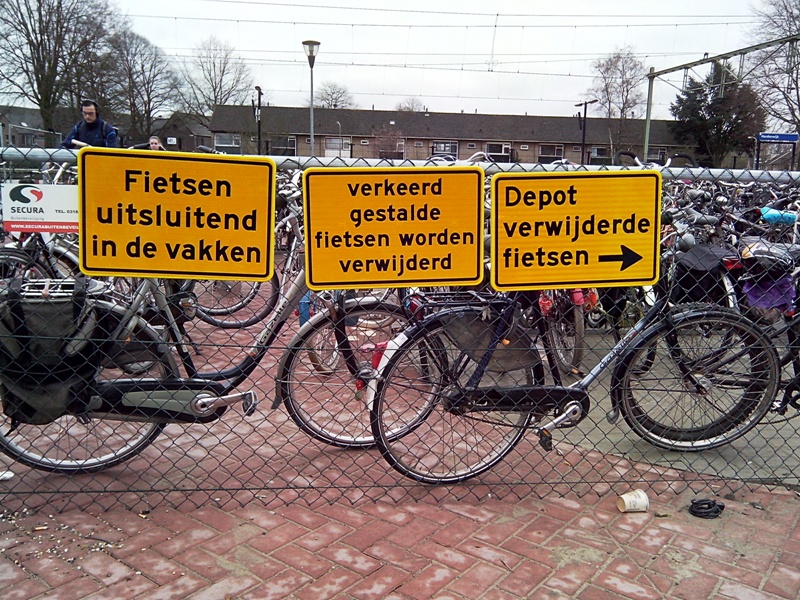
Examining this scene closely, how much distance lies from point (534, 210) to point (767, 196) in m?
8.09

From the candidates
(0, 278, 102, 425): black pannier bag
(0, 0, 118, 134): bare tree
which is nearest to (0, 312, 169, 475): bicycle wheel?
(0, 278, 102, 425): black pannier bag

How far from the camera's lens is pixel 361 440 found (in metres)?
3.47

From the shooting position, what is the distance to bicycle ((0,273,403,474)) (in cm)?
288

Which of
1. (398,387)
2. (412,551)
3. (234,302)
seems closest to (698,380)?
(398,387)

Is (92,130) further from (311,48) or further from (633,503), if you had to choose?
(311,48)

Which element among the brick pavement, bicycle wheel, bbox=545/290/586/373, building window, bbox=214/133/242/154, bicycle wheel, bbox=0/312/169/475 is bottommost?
the brick pavement

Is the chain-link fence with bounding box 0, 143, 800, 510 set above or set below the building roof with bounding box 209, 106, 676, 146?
below

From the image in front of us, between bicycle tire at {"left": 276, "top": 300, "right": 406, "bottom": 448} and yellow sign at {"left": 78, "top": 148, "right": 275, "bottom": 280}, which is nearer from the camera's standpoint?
yellow sign at {"left": 78, "top": 148, "right": 275, "bottom": 280}

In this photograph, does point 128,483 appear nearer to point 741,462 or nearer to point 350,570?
point 350,570

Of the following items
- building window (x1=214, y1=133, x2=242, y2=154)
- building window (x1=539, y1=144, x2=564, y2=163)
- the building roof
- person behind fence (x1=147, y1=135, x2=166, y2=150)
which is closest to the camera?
person behind fence (x1=147, y1=135, x2=166, y2=150)

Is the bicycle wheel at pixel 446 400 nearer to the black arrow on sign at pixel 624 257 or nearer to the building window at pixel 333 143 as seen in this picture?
the black arrow on sign at pixel 624 257

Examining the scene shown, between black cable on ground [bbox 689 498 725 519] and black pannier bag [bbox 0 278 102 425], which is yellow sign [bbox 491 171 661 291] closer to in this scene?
black cable on ground [bbox 689 498 725 519]

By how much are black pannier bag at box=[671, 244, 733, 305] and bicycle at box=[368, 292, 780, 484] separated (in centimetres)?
25

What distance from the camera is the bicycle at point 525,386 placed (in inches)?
116
